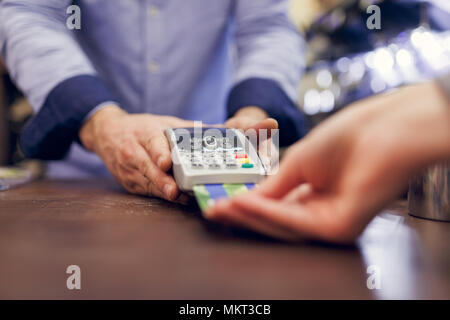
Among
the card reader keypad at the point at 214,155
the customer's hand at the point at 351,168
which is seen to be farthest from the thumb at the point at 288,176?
the card reader keypad at the point at 214,155

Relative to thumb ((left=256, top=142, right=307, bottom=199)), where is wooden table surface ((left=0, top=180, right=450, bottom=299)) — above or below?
below

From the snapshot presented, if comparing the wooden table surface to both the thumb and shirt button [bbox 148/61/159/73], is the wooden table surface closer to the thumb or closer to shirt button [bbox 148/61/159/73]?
the thumb

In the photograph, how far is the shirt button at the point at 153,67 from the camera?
91 cm

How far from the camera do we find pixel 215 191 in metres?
0.38

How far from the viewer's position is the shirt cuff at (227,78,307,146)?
2.47ft

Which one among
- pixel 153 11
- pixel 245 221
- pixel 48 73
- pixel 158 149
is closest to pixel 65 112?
pixel 48 73

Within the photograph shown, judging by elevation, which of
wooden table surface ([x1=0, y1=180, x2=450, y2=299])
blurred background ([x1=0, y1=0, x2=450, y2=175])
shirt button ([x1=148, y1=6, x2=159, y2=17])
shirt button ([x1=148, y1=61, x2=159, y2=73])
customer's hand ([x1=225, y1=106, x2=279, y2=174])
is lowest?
wooden table surface ([x1=0, y1=180, x2=450, y2=299])

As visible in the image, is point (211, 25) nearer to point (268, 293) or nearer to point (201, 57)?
point (201, 57)

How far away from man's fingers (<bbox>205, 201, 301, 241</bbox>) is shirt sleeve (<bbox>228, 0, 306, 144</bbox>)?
0.46 m

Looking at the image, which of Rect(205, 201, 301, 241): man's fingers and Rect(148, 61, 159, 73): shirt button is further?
Rect(148, 61, 159, 73): shirt button

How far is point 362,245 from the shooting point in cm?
32

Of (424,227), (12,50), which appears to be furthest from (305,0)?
(424,227)

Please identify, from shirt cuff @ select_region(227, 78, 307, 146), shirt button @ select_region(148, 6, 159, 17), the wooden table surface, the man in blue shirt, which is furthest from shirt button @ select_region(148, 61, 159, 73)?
the wooden table surface
